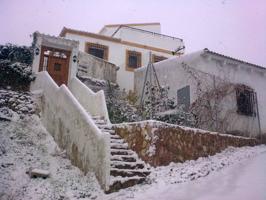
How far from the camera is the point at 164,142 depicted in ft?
28.8

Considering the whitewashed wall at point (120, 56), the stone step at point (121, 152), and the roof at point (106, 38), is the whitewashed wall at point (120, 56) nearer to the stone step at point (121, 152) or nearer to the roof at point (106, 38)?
the roof at point (106, 38)

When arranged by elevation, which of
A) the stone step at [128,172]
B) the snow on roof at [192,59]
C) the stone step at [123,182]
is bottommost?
the stone step at [123,182]

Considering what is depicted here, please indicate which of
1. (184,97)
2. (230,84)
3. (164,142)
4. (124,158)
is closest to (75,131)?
(124,158)

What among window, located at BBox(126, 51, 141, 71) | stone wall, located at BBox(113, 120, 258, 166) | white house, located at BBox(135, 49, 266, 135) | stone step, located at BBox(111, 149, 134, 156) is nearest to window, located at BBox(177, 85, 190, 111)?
white house, located at BBox(135, 49, 266, 135)

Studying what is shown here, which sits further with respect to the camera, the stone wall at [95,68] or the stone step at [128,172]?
the stone wall at [95,68]

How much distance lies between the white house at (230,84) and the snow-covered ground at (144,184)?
14.2 ft

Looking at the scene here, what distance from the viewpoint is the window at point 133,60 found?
69.0ft

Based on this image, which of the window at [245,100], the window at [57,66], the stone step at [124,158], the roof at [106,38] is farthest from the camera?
the roof at [106,38]

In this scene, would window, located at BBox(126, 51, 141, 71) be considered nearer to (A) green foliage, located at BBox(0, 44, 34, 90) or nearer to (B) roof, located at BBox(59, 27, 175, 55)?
(B) roof, located at BBox(59, 27, 175, 55)

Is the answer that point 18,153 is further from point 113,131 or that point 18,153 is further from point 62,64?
point 62,64

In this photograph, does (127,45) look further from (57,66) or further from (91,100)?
(91,100)

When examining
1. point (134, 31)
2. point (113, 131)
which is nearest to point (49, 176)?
point (113, 131)

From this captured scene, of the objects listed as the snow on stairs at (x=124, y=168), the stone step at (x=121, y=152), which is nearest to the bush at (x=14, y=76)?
the snow on stairs at (x=124, y=168)

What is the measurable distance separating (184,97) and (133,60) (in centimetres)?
697
